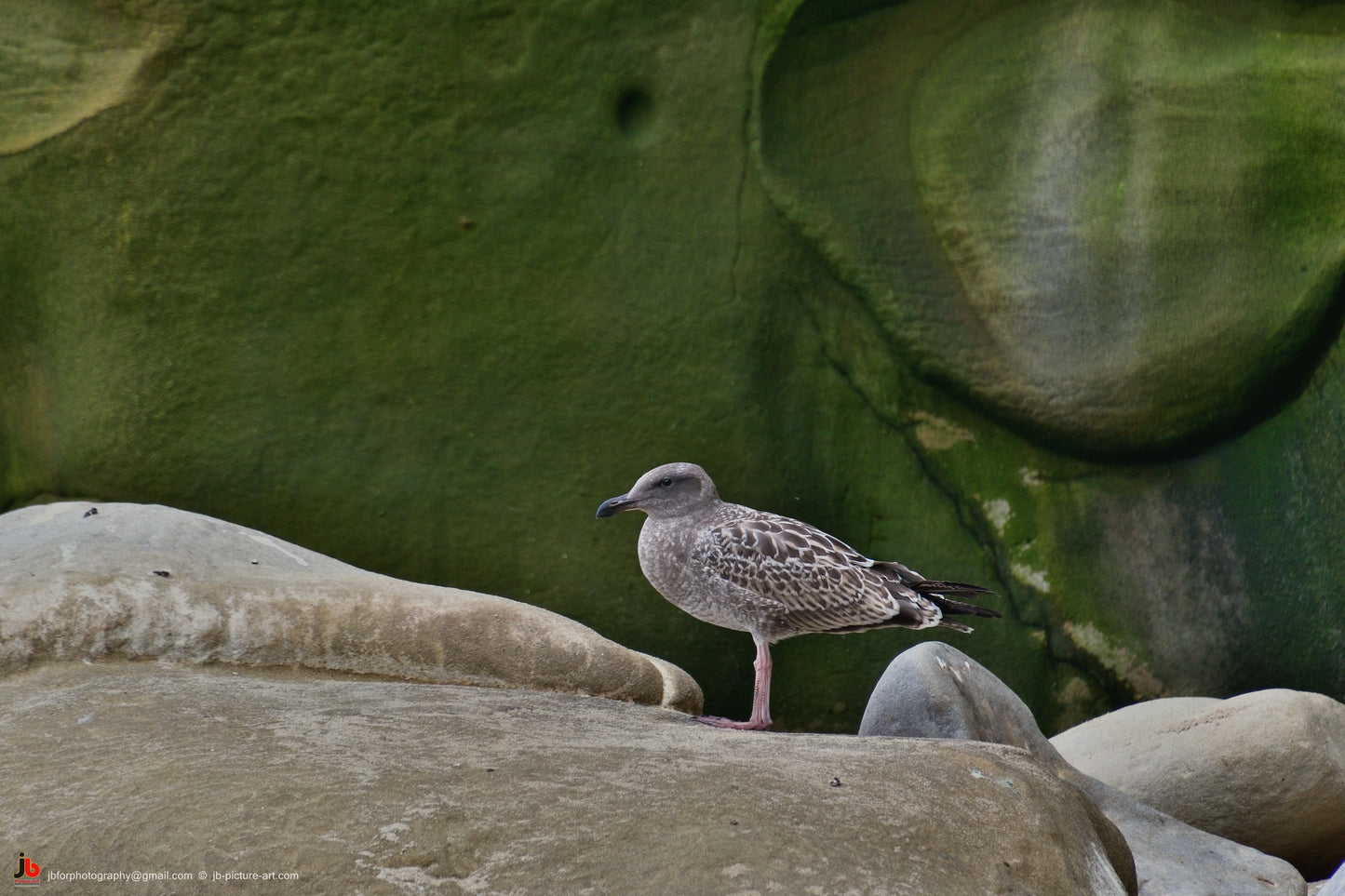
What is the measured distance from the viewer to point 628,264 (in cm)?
499

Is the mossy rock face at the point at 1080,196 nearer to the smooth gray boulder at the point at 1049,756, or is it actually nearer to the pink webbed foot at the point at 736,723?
the smooth gray boulder at the point at 1049,756

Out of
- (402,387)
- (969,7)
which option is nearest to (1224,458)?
(969,7)

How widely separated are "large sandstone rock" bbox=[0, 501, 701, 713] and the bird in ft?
1.07

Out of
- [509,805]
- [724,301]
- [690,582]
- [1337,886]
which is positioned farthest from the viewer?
[724,301]

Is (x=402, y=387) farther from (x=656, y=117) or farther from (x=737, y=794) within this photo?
(x=737, y=794)

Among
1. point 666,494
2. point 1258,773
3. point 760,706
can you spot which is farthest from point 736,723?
point 1258,773

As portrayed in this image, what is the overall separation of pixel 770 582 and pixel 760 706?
355mm

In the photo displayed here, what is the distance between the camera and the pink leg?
142 inches

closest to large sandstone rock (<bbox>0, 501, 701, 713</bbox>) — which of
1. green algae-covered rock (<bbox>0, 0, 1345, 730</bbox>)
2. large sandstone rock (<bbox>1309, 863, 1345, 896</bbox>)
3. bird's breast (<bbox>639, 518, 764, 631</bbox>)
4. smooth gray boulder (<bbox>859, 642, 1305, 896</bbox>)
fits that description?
bird's breast (<bbox>639, 518, 764, 631</bbox>)

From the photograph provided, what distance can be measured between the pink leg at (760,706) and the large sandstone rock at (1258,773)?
133 cm

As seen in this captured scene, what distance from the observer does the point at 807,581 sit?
3.83 meters

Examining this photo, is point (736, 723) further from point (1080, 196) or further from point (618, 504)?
point (1080, 196)

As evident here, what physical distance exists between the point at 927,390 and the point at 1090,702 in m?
1.37

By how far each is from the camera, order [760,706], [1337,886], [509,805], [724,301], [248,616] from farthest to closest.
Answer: [724,301]
[760,706]
[248,616]
[1337,886]
[509,805]
